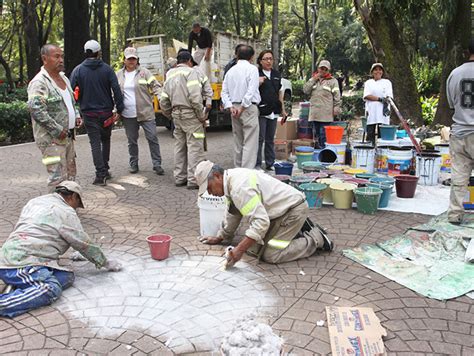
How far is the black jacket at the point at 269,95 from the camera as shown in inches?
309

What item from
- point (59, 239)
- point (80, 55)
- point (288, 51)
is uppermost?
point (288, 51)

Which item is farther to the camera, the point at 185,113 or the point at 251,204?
A: the point at 185,113

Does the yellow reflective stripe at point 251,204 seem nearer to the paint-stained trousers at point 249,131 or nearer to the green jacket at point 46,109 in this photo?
the green jacket at point 46,109

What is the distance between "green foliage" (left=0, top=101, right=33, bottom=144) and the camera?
37.4ft

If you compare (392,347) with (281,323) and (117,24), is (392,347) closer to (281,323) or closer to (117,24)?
(281,323)

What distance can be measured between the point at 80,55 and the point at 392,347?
530 inches

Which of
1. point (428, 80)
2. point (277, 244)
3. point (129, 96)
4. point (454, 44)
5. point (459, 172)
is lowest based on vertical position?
point (277, 244)

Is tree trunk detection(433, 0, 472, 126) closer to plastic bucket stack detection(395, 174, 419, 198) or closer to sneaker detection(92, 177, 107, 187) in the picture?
plastic bucket stack detection(395, 174, 419, 198)

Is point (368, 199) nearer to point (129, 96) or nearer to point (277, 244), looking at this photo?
point (277, 244)

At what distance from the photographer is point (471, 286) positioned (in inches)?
152

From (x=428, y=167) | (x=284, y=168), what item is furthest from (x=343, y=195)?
(x=428, y=167)

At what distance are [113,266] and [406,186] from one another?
4.14 metres

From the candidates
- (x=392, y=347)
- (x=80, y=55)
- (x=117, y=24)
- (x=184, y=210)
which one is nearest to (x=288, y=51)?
(x=117, y=24)

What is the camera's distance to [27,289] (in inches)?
140
